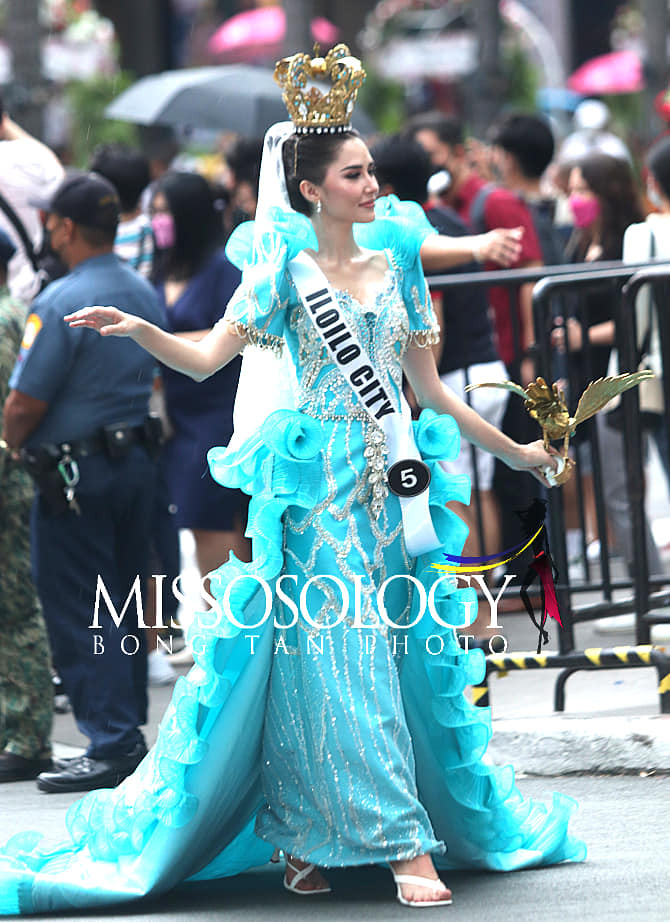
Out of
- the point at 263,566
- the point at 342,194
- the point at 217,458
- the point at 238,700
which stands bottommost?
the point at 238,700

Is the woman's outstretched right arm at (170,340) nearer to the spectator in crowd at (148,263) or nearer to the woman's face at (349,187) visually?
the woman's face at (349,187)

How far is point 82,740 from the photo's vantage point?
6492 mm

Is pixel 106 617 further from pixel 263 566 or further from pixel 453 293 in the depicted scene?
pixel 453 293

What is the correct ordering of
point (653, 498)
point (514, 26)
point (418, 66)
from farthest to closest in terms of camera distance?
point (514, 26), point (418, 66), point (653, 498)

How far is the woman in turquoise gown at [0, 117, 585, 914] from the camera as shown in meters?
4.15

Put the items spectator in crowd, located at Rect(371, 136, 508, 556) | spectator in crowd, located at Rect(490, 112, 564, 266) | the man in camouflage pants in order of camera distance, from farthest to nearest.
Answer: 1. spectator in crowd, located at Rect(490, 112, 564, 266)
2. spectator in crowd, located at Rect(371, 136, 508, 556)
3. the man in camouflage pants

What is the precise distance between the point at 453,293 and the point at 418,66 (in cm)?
2401

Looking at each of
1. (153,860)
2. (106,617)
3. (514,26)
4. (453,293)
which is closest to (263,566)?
(153,860)

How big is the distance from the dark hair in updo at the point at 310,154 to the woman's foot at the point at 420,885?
5.40 ft

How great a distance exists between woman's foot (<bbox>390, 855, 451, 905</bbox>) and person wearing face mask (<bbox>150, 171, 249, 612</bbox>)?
10.5 ft

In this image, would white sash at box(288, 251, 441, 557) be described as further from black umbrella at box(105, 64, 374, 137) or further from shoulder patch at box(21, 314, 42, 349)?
black umbrella at box(105, 64, 374, 137)

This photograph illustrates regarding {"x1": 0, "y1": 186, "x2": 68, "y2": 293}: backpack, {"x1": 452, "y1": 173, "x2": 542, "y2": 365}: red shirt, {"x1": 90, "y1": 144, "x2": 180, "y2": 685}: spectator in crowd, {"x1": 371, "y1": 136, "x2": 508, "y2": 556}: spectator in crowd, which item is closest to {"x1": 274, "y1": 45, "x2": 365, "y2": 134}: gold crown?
{"x1": 0, "y1": 186, "x2": 68, "y2": 293}: backpack

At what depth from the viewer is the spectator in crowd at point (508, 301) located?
7.58m

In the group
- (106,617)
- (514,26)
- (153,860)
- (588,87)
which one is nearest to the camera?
(153,860)
